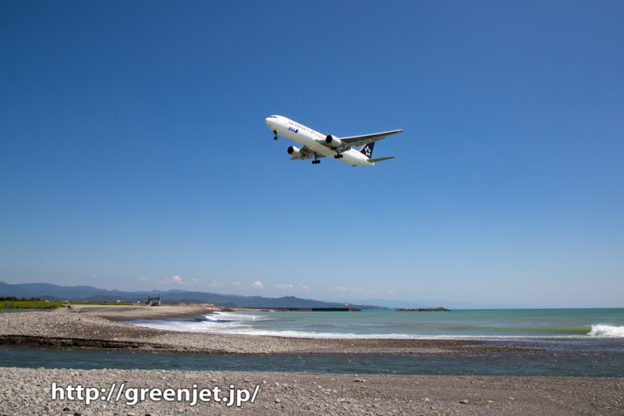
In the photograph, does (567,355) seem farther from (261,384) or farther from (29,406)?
(29,406)

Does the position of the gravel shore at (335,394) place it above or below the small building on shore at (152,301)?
above

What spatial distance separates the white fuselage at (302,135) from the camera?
32094 millimetres

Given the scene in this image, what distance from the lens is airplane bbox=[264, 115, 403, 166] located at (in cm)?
3225

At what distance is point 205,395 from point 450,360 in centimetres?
1336

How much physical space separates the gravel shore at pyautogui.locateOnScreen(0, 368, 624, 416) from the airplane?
868 inches

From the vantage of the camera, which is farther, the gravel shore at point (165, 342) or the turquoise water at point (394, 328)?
the turquoise water at point (394, 328)

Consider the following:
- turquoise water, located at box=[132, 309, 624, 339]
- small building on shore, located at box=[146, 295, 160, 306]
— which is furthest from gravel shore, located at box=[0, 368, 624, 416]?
small building on shore, located at box=[146, 295, 160, 306]

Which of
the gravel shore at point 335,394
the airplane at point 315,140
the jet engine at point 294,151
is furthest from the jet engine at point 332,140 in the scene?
the gravel shore at point 335,394

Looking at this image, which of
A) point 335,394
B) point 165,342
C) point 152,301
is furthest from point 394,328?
point 152,301

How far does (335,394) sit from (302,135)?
24.7m

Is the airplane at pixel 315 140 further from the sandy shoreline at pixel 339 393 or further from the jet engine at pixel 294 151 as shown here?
the sandy shoreline at pixel 339 393

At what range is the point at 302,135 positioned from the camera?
32938 millimetres

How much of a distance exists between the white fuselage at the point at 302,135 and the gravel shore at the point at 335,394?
2201 centimetres

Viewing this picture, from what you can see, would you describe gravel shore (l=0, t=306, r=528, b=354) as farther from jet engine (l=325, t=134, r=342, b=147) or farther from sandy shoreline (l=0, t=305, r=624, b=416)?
jet engine (l=325, t=134, r=342, b=147)
